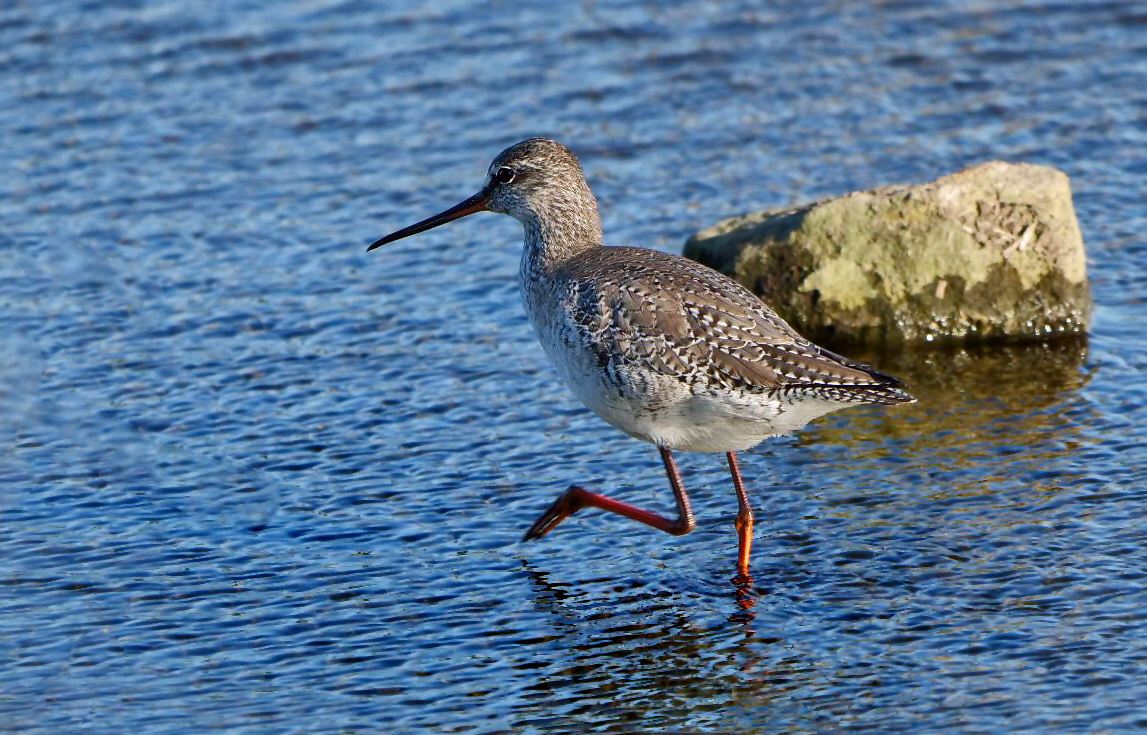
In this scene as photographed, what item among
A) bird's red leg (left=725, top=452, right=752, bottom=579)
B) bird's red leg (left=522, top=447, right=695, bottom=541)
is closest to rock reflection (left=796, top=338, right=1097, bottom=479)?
bird's red leg (left=725, top=452, right=752, bottom=579)

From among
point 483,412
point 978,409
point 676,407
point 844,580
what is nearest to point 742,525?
point 844,580

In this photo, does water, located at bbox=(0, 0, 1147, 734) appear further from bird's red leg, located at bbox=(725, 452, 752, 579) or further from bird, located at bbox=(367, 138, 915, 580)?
bird, located at bbox=(367, 138, 915, 580)

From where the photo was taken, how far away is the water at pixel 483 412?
7.38 m

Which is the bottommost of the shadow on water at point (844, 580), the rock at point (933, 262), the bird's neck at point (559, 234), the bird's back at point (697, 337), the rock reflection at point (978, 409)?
the shadow on water at point (844, 580)

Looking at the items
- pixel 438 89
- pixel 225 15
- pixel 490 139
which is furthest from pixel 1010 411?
pixel 225 15

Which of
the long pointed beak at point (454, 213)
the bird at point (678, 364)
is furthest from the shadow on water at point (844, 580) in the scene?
the long pointed beak at point (454, 213)

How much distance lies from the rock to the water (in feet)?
0.93

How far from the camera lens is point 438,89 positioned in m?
15.3

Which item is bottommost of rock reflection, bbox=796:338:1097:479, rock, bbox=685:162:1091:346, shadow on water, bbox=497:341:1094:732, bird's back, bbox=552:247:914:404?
shadow on water, bbox=497:341:1094:732

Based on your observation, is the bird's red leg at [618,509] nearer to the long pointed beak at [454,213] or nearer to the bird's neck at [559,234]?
the bird's neck at [559,234]

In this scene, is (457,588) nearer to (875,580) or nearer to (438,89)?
(875,580)

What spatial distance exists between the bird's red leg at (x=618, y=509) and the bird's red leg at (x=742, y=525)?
0.26 m

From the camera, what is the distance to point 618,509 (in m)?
8.59

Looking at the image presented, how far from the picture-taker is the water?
7383 millimetres
